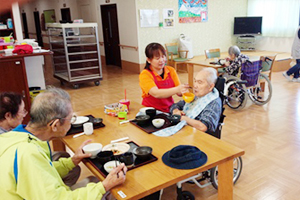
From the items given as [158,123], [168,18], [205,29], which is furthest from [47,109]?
[205,29]

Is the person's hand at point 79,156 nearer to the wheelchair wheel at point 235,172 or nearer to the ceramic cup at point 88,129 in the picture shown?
the ceramic cup at point 88,129

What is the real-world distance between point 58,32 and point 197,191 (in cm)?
482

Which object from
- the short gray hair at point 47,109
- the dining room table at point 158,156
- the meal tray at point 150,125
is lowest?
the dining room table at point 158,156

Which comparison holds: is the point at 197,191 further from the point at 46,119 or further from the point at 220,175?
the point at 46,119

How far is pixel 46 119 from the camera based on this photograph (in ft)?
4.03

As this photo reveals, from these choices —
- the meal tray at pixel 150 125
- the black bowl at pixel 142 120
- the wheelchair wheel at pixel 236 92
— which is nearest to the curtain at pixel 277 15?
the wheelchair wheel at pixel 236 92

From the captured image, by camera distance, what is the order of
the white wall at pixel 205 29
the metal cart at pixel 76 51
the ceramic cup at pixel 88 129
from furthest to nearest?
the white wall at pixel 205 29 → the metal cart at pixel 76 51 → the ceramic cup at pixel 88 129

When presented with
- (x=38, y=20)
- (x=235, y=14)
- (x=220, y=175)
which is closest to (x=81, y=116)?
(x=220, y=175)

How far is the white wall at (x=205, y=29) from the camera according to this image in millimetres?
7238

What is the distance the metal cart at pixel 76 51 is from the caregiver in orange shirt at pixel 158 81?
11.8 feet

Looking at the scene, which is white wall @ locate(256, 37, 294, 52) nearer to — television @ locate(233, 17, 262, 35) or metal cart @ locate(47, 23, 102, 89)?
television @ locate(233, 17, 262, 35)

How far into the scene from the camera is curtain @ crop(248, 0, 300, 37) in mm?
7680

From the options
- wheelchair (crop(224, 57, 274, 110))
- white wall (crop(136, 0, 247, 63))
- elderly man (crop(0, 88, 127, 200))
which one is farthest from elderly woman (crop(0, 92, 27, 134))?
white wall (crop(136, 0, 247, 63))

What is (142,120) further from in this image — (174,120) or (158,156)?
(158,156)
